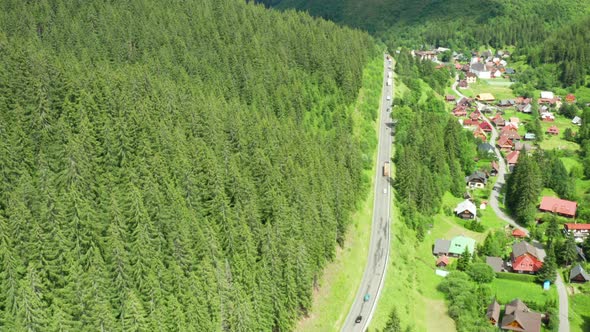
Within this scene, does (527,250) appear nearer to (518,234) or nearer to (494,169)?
(518,234)

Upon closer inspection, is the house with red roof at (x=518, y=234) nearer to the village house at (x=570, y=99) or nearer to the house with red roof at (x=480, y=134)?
the house with red roof at (x=480, y=134)

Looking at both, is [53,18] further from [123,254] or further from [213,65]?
[123,254]

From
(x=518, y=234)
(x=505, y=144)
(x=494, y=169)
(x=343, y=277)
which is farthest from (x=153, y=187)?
(x=505, y=144)

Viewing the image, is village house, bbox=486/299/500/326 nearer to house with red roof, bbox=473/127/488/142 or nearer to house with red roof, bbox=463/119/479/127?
house with red roof, bbox=473/127/488/142

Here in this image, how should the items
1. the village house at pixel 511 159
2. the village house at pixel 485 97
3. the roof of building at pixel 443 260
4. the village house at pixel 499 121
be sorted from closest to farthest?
the roof of building at pixel 443 260
the village house at pixel 511 159
the village house at pixel 499 121
the village house at pixel 485 97

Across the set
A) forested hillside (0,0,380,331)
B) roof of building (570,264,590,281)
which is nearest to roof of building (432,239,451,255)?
forested hillside (0,0,380,331)

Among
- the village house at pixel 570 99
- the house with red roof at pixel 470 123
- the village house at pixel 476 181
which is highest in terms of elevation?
the village house at pixel 570 99

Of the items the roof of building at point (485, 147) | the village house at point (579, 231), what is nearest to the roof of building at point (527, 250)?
the village house at point (579, 231)
